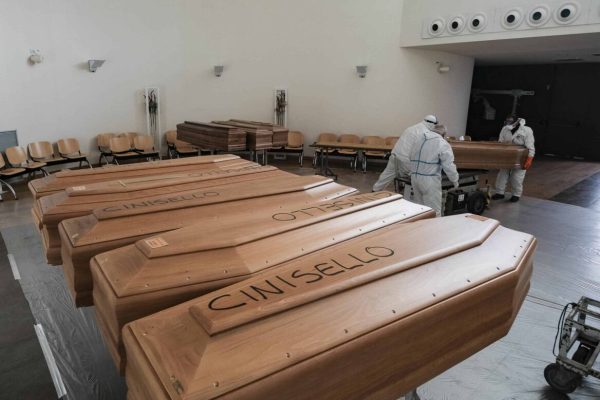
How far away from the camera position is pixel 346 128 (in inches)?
376

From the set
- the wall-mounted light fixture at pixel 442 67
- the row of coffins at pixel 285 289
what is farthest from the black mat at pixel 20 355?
the wall-mounted light fixture at pixel 442 67

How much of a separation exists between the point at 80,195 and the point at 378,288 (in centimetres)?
207

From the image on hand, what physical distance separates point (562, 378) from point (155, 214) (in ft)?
8.48

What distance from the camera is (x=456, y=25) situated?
7750 millimetres

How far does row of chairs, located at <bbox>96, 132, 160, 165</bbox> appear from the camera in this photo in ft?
25.8

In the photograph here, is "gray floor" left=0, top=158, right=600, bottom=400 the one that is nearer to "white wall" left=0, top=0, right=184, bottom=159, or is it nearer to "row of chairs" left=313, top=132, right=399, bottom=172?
"white wall" left=0, top=0, right=184, bottom=159

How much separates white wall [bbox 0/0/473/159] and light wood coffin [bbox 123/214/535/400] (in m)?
7.57

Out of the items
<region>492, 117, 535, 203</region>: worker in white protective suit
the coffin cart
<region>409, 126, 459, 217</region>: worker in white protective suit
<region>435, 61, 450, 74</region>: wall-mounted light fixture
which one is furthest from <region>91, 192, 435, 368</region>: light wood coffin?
<region>435, 61, 450, 74</region>: wall-mounted light fixture

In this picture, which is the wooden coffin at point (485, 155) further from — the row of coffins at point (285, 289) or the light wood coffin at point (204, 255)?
the light wood coffin at point (204, 255)

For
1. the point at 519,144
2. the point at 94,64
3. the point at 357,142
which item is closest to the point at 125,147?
the point at 94,64

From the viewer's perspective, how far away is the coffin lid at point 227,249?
1.61 m

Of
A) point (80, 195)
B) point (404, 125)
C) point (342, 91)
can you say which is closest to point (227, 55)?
point (342, 91)

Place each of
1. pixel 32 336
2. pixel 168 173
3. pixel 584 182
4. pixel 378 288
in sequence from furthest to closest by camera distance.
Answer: pixel 584 182
pixel 168 173
pixel 32 336
pixel 378 288

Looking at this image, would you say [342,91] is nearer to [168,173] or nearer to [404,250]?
[168,173]
